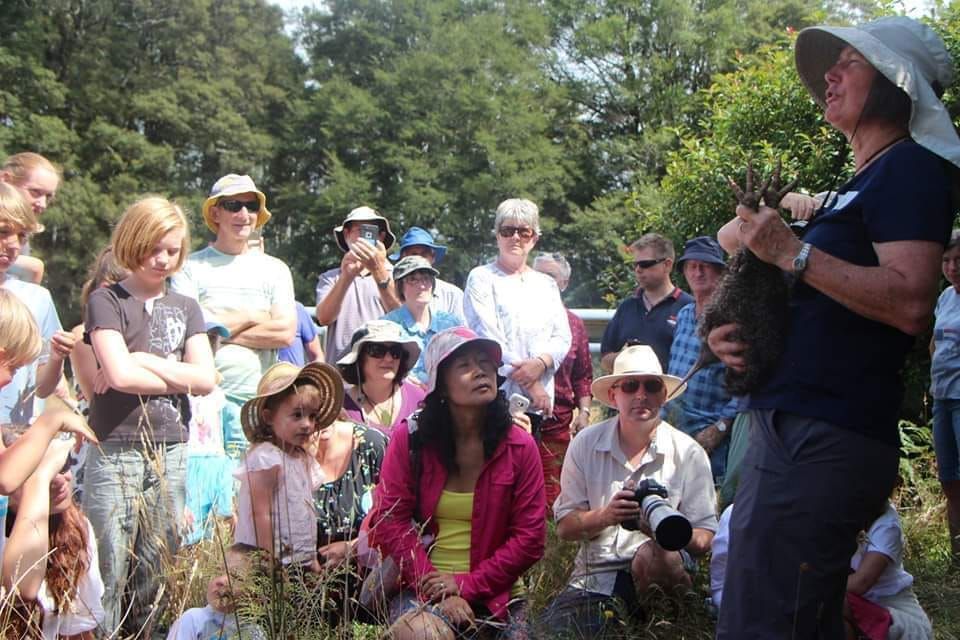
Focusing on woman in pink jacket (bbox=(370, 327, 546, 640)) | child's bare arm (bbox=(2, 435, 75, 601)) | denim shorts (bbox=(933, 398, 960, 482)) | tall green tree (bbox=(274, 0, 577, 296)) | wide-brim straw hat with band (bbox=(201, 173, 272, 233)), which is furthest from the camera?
tall green tree (bbox=(274, 0, 577, 296))

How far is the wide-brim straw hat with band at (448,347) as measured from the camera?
13.7 feet

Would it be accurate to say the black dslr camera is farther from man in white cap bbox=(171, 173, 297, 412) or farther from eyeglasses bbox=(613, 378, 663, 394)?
man in white cap bbox=(171, 173, 297, 412)

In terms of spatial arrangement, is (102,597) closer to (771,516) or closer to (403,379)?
(403,379)

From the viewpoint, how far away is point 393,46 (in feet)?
122

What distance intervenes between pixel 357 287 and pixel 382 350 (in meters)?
1.11

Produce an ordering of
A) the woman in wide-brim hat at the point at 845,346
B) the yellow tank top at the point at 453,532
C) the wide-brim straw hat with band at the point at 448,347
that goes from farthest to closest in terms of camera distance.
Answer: the wide-brim straw hat with band at the point at 448,347
the yellow tank top at the point at 453,532
the woman in wide-brim hat at the point at 845,346

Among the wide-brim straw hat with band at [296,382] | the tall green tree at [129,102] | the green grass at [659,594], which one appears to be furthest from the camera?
the tall green tree at [129,102]

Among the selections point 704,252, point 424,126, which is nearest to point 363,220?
point 704,252

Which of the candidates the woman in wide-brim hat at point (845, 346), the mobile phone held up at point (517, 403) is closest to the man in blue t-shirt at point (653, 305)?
the mobile phone held up at point (517, 403)

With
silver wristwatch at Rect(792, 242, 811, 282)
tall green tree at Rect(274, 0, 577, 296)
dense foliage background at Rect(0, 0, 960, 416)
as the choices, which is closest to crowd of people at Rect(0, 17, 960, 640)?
silver wristwatch at Rect(792, 242, 811, 282)

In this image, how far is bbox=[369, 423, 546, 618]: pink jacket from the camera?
3799 mm

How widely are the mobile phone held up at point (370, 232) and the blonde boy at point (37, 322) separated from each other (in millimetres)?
1770

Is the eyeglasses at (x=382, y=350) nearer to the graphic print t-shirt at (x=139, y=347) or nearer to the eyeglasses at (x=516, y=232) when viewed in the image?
the graphic print t-shirt at (x=139, y=347)

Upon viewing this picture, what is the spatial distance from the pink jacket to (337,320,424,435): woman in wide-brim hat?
1.02 meters
